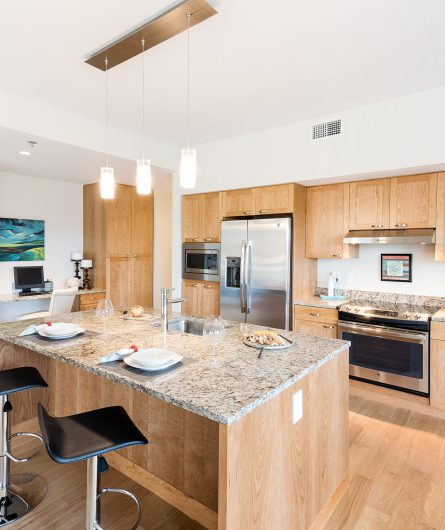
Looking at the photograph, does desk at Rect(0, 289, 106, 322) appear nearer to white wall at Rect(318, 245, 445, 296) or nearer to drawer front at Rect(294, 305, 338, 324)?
drawer front at Rect(294, 305, 338, 324)

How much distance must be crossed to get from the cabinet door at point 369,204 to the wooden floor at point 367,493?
6.25 ft

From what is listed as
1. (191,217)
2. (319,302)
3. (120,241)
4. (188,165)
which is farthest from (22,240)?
(319,302)

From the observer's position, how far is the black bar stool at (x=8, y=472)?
1.89 meters

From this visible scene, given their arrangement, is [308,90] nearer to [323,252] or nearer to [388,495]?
[323,252]

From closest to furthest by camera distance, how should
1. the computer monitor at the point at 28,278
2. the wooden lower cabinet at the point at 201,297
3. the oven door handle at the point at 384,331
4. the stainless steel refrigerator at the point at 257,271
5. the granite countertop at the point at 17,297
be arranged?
the oven door handle at the point at 384,331
the stainless steel refrigerator at the point at 257,271
the granite countertop at the point at 17,297
the wooden lower cabinet at the point at 201,297
the computer monitor at the point at 28,278

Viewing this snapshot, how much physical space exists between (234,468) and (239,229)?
3107mm

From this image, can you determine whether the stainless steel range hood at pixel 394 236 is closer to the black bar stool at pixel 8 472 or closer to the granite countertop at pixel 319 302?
the granite countertop at pixel 319 302

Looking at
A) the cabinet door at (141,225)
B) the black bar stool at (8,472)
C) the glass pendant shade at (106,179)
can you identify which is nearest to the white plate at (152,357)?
the black bar stool at (8,472)

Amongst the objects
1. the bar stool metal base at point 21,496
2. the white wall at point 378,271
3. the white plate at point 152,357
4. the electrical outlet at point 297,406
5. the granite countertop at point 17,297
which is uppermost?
the white wall at point 378,271

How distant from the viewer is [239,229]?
412cm

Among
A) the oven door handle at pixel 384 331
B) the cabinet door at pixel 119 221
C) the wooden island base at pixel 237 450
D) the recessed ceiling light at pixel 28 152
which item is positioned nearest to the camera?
the wooden island base at pixel 237 450

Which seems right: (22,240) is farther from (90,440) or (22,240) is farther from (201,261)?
(90,440)

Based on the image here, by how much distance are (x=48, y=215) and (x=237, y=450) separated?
503cm

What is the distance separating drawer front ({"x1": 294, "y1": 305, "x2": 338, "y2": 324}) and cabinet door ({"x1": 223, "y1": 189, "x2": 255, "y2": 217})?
1.21 m
